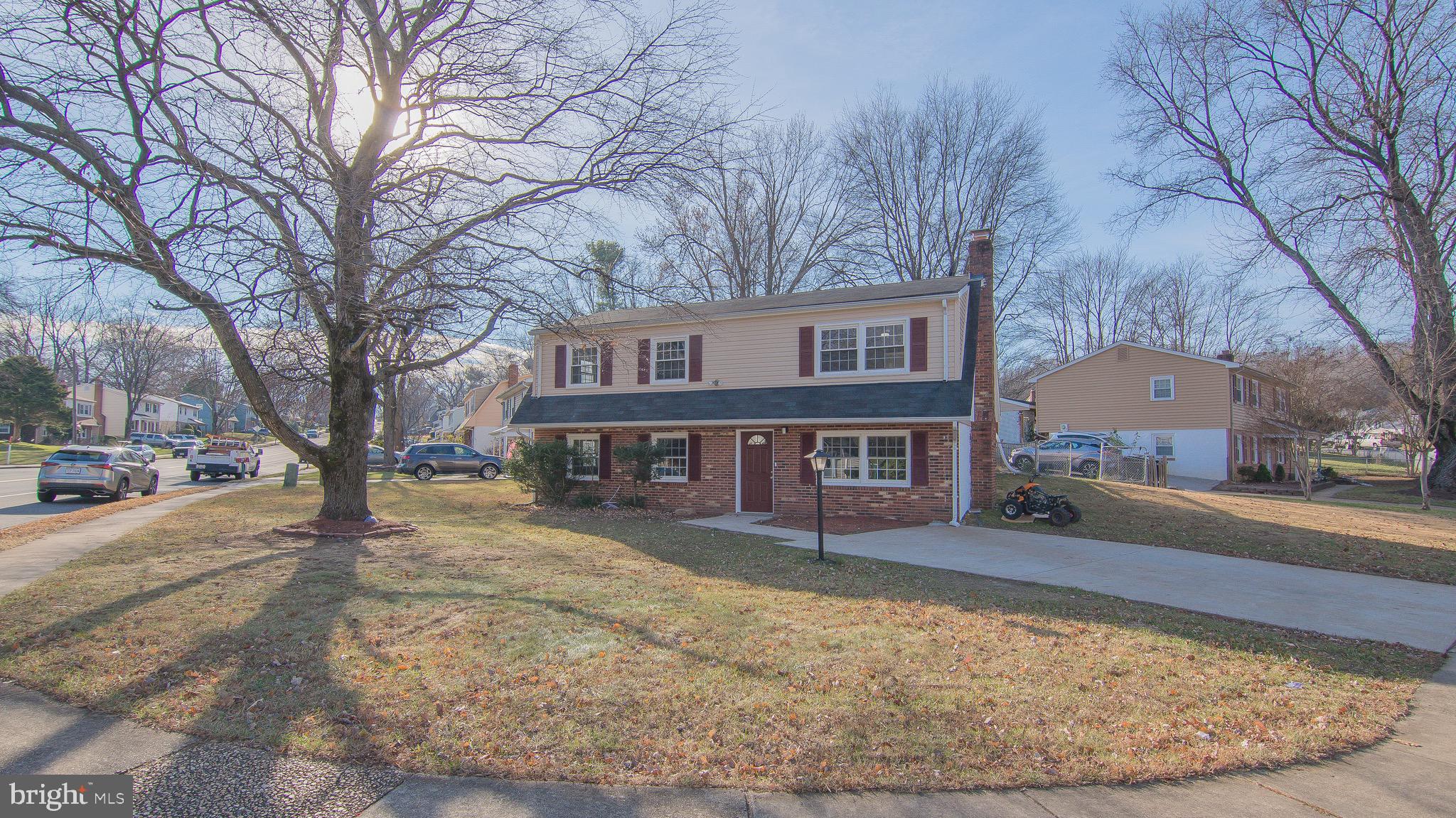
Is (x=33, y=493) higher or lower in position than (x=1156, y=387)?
lower

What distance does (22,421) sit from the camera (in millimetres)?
45031

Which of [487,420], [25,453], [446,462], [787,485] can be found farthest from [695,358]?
[25,453]

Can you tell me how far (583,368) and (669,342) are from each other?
2.64m

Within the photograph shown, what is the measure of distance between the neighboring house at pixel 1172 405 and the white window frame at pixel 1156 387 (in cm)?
3

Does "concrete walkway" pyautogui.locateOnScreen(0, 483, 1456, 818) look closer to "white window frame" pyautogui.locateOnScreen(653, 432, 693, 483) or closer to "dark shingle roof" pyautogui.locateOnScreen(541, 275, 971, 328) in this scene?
"dark shingle roof" pyautogui.locateOnScreen(541, 275, 971, 328)

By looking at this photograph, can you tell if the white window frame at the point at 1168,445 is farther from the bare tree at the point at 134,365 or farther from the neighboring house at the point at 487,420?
the bare tree at the point at 134,365

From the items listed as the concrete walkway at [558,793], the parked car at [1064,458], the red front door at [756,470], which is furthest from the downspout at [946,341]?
the parked car at [1064,458]

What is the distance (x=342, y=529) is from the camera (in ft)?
38.2

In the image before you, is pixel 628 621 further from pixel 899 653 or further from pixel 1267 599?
pixel 1267 599

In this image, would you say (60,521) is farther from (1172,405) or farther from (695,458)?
(1172,405)

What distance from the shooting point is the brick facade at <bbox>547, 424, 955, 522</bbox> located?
14945 millimetres

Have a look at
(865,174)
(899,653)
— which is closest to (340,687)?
(899,653)

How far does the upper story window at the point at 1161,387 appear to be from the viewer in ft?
98.0

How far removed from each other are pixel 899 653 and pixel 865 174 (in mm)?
30037
